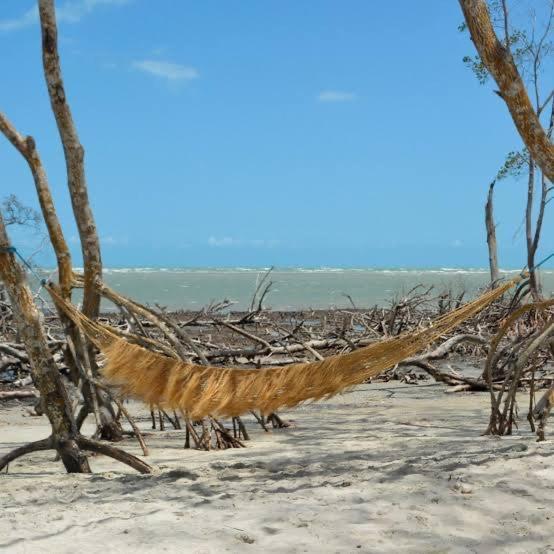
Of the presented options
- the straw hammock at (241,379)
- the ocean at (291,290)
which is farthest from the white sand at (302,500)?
the ocean at (291,290)

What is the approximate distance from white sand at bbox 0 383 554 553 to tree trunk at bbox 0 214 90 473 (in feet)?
0.43

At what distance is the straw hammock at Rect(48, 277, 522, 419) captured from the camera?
3062mm

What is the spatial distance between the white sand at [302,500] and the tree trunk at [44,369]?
5.1 inches

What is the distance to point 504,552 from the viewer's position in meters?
2.24

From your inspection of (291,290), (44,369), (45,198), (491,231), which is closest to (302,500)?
(44,369)

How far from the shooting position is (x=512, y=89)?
10.7 ft

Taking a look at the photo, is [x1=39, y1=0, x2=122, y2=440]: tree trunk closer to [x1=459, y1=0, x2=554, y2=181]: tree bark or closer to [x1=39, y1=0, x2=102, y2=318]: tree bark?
[x1=39, y1=0, x2=102, y2=318]: tree bark

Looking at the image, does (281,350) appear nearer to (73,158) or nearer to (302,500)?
(73,158)

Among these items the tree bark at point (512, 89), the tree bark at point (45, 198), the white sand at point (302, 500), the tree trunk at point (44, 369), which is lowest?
the white sand at point (302, 500)

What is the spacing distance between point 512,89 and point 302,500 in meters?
1.91

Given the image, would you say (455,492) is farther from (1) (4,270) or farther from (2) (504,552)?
(1) (4,270)

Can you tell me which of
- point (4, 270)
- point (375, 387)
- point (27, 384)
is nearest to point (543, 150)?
point (4, 270)

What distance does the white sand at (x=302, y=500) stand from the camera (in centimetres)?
235

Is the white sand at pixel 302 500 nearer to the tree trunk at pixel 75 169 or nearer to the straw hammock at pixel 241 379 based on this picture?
the straw hammock at pixel 241 379
